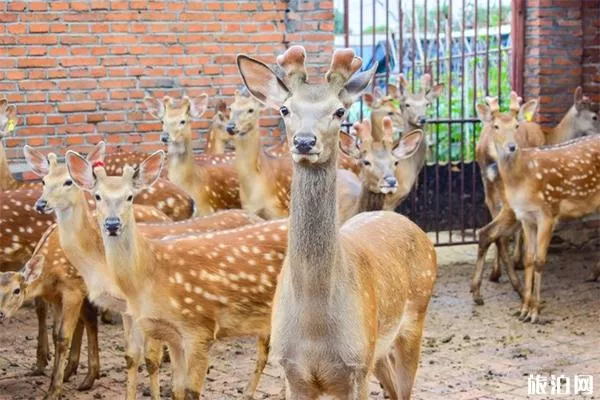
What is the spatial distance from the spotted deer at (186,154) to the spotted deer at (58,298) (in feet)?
6.86

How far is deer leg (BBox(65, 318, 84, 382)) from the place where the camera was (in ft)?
23.3

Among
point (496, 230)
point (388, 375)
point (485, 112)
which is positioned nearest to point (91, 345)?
point (388, 375)

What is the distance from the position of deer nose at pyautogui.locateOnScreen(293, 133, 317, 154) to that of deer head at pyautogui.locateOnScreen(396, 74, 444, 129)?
6.24 metres

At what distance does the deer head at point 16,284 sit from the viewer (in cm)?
660

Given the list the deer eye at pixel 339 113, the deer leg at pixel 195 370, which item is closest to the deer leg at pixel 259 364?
the deer leg at pixel 195 370

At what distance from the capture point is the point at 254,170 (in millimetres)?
9125

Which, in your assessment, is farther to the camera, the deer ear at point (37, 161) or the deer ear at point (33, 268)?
the deer ear at point (37, 161)

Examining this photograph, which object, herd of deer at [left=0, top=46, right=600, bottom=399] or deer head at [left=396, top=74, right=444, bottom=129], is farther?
deer head at [left=396, top=74, right=444, bottom=129]

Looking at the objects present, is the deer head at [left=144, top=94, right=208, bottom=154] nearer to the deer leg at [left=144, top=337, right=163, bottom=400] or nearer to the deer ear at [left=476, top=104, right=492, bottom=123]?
the deer ear at [left=476, top=104, right=492, bottom=123]

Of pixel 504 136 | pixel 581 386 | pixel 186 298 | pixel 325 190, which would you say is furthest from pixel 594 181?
pixel 325 190

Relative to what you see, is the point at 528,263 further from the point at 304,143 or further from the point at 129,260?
the point at 304,143

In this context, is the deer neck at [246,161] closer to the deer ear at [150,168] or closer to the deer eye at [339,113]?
the deer ear at [150,168]

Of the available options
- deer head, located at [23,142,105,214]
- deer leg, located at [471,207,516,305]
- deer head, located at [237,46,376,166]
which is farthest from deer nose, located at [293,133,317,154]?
deer leg, located at [471,207,516,305]

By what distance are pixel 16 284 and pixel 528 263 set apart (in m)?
4.13
